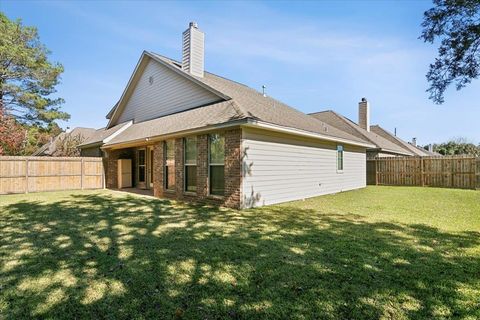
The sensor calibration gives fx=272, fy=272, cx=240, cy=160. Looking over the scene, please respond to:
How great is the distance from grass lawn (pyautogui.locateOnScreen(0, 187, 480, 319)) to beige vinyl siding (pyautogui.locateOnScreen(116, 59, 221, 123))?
6.19 meters

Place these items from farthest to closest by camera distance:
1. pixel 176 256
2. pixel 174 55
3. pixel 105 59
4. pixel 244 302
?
pixel 174 55
pixel 105 59
pixel 176 256
pixel 244 302

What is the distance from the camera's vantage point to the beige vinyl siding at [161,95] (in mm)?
11633

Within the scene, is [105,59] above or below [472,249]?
above

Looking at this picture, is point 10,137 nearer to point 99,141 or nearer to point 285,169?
point 99,141

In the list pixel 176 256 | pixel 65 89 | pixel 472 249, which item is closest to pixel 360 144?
pixel 472 249

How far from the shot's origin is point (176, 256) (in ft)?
14.0

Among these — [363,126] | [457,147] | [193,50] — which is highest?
[193,50]

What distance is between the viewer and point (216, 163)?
9180mm

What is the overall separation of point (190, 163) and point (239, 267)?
6.68 m

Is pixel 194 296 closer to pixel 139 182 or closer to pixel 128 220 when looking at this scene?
pixel 128 220

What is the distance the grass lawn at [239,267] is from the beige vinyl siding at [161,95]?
6194mm

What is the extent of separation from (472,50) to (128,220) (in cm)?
978

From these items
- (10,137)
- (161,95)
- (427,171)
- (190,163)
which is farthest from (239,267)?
(10,137)

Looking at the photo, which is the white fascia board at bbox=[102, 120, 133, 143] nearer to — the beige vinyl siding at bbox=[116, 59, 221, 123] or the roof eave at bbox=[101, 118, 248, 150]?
the beige vinyl siding at bbox=[116, 59, 221, 123]
